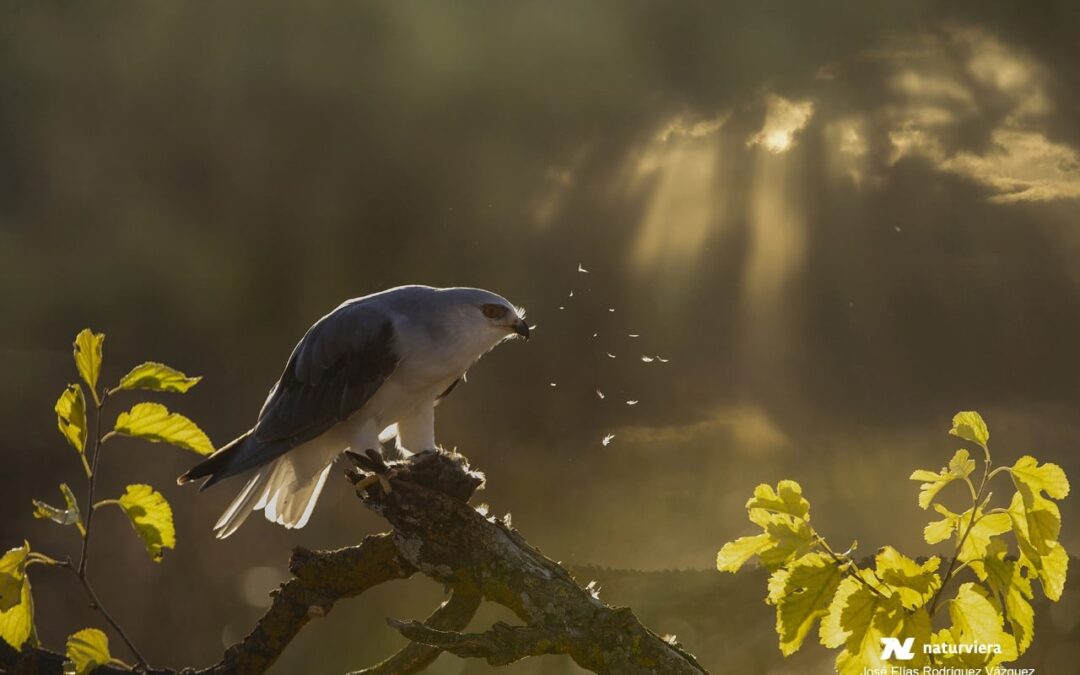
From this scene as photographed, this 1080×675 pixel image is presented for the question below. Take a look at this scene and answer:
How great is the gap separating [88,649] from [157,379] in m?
0.98

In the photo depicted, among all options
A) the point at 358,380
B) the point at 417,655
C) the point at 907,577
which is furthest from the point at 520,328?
the point at 907,577

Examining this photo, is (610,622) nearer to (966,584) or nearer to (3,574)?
(966,584)


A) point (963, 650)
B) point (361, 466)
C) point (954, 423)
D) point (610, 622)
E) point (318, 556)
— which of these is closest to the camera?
point (963, 650)

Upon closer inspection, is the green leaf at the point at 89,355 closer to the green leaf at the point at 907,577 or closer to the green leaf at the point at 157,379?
the green leaf at the point at 157,379

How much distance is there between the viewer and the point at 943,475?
2541 mm

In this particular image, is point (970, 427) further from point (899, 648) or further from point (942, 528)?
point (899, 648)

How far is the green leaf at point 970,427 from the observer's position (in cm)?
257

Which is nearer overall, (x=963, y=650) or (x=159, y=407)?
(x=963, y=650)

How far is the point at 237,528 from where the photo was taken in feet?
17.3

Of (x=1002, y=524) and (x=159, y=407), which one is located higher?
(x=1002, y=524)

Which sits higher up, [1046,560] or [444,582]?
[1046,560]

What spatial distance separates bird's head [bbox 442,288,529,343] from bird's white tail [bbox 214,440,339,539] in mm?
1120

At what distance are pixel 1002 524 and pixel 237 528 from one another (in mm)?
4118

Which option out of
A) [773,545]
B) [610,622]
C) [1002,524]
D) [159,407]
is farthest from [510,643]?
[1002,524]
